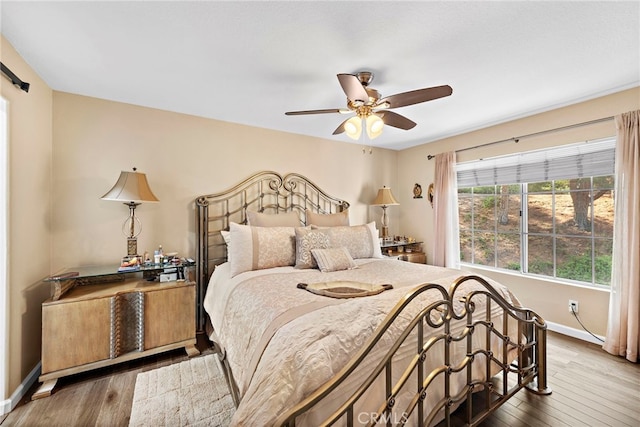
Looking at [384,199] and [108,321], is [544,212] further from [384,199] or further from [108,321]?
[108,321]

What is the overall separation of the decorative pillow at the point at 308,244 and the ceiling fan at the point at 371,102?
1.06 m

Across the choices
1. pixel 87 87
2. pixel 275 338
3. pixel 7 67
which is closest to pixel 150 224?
pixel 87 87

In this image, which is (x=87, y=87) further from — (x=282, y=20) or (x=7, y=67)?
(x=282, y=20)

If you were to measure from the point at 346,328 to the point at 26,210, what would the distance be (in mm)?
2521

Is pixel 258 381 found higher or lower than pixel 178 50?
lower

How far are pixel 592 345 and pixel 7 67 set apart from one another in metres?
5.36

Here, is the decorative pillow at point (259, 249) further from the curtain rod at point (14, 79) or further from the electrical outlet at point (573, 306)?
the electrical outlet at point (573, 306)

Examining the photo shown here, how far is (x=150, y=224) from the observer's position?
9.31ft

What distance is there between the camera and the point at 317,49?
6.12 feet

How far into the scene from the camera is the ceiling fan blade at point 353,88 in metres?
1.70

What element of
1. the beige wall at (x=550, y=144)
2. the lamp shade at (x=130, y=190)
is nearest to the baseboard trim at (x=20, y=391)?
the lamp shade at (x=130, y=190)

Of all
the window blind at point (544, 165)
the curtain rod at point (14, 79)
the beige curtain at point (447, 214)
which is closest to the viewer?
the curtain rod at point (14, 79)

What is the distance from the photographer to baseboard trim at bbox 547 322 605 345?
271 cm

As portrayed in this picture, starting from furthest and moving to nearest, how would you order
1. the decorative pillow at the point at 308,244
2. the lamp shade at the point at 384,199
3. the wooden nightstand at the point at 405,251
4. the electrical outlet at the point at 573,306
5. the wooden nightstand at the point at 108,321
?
the lamp shade at the point at 384,199 < the wooden nightstand at the point at 405,251 < the electrical outlet at the point at 573,306 < the decorative pillow at the point at 308,244 < the wooden nightstand at the point at 108,321
